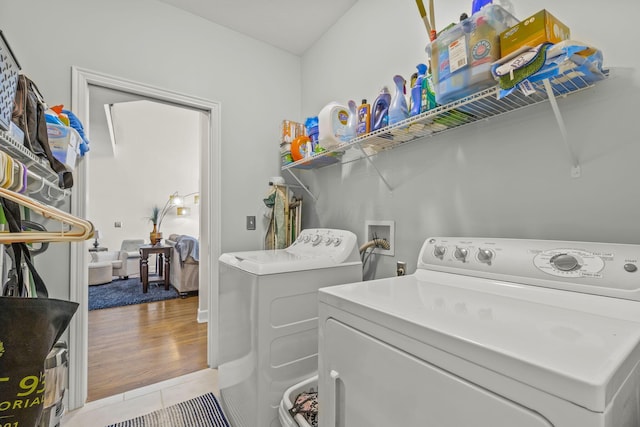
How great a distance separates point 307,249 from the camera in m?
1.89

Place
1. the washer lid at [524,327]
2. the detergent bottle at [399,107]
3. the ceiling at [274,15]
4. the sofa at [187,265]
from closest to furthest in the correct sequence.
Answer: the washer lid at [524,327] < the detergent bottle at [399,107] < the ceiling at [274,15] < the sofa at [187,265]

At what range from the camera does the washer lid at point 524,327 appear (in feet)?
1.43

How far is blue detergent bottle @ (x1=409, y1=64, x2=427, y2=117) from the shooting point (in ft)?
4.32

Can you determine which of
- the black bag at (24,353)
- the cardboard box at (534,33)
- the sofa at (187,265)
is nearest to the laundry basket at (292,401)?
the black bag at (24,353)

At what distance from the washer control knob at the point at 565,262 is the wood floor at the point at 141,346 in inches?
93.4

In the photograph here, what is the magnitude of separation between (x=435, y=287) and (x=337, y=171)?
1.33 m

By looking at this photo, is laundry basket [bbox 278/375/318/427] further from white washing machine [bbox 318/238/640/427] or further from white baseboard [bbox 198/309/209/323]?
white baseboard [bbox 198/309/209/323]

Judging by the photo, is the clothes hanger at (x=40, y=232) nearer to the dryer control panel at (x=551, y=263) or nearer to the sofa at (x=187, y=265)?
the dryer control panel at (x=551, y=263)

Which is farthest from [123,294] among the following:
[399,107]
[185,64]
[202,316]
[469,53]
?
[469,53]

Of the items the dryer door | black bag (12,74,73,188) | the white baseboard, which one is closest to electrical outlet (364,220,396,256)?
the dryer door

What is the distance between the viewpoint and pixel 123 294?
4422 mm

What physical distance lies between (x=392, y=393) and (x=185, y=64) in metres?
2.43

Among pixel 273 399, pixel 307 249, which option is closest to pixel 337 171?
pixel 307 249

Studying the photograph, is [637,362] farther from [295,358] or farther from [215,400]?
[215,400]
